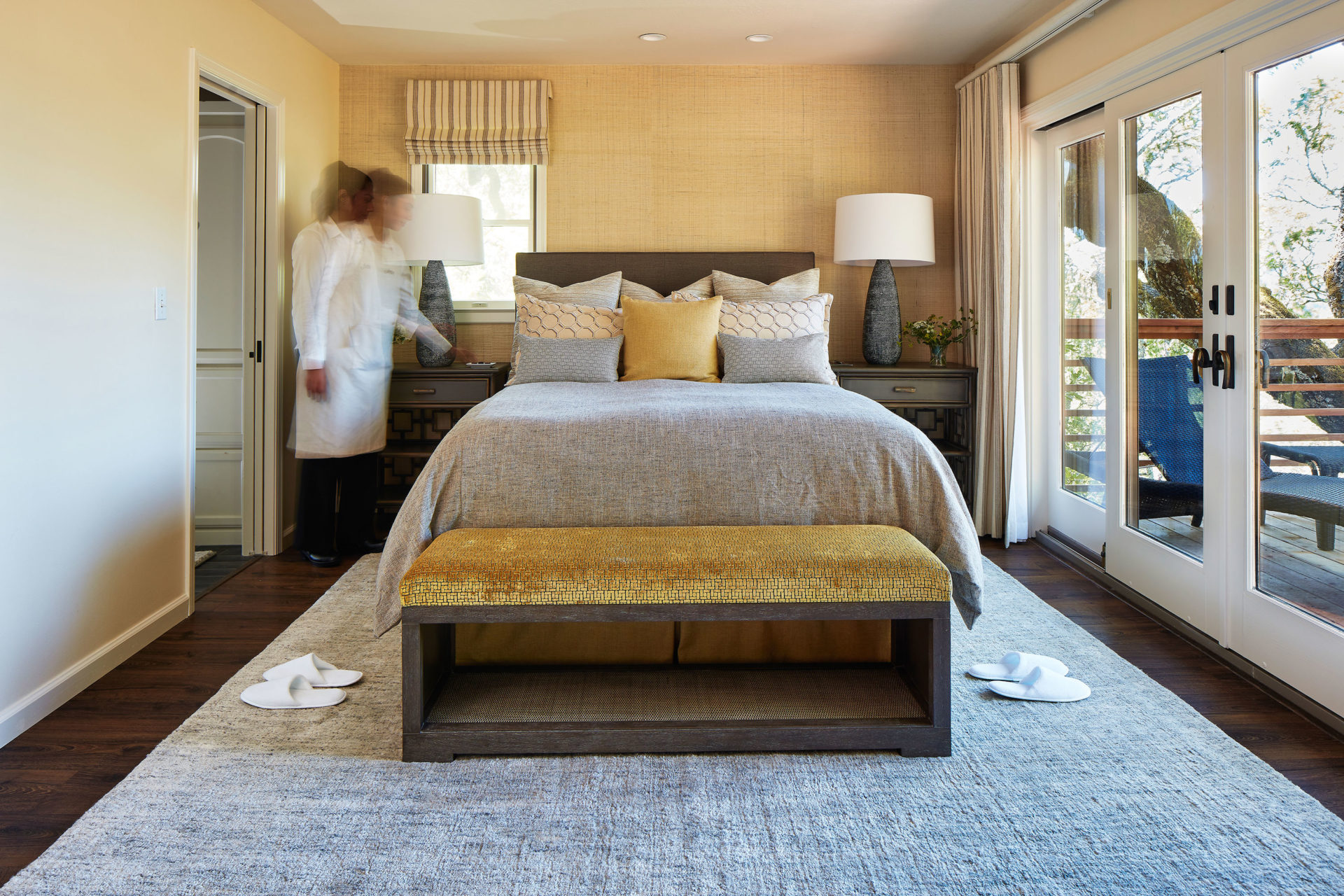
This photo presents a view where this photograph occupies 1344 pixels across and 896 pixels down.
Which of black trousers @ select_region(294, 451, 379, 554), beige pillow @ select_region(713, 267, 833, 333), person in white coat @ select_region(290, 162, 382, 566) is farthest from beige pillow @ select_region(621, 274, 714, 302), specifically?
black trousers @ select_region(294, 451, 379, 554)

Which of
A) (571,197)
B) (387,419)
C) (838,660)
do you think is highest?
(571,197)

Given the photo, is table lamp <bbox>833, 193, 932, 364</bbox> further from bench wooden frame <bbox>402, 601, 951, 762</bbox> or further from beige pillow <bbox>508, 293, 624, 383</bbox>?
bench wooden frame <bbox>402, 601, 951, 762</bbox>

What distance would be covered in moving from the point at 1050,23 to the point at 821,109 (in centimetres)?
133

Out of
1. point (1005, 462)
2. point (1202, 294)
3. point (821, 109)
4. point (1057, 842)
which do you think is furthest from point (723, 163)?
point (1057, 842)

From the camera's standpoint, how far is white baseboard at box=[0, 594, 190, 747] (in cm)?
231

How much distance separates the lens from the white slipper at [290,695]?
7.95ft

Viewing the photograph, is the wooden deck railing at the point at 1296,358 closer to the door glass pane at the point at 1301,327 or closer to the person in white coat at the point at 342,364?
the door glass pane at the point at 1301,327

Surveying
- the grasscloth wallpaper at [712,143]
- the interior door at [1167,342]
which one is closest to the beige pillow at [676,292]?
the grasscloth wallpaper at [712,143]

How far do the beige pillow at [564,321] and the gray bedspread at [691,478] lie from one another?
5.33ft

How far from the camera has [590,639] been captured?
2494mm

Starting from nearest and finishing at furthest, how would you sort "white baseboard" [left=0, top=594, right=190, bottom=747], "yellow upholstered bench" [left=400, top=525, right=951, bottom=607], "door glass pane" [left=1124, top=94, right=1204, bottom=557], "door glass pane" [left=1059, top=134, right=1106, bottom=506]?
"yellow upholstered bench" [left=400, top=525, right=951, bottom=607], "white baseboard" [left=0, top=594, right=190, bottom=747], "door glass pane" [left=1124, top=94, right=1204, bottom=557], "door glass pane" [left=1059, top=134, right=1106, bottom=506]

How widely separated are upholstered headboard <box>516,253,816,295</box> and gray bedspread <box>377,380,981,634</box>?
7.52 ft

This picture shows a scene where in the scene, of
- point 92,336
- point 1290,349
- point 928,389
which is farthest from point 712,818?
point 928,389

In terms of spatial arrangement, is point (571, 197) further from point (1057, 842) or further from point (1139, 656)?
point (1057, 842)
